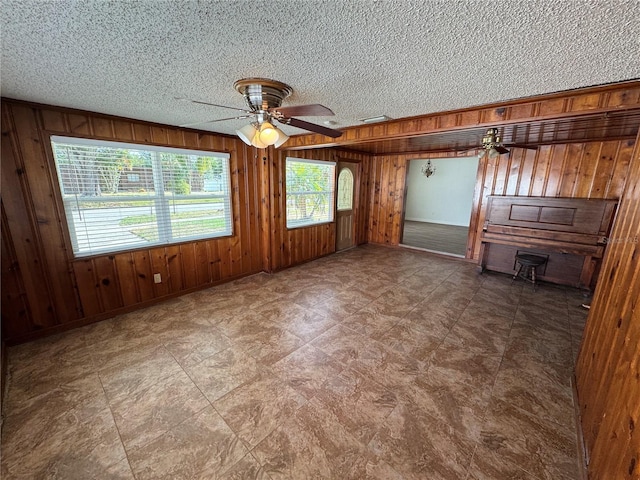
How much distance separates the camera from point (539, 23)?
39.2 inches

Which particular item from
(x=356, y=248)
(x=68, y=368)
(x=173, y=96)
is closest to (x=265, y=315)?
(x=68, y=368)

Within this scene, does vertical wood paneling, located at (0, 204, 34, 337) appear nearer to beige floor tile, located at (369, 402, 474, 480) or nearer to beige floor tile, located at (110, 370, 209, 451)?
beige floor tile, located at (110, 370, 209, 451)

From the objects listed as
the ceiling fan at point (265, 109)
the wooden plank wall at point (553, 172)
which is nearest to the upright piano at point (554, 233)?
the wooden plank wall at point (553, 172)

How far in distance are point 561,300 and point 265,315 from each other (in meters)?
3.94

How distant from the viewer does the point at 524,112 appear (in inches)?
74.5

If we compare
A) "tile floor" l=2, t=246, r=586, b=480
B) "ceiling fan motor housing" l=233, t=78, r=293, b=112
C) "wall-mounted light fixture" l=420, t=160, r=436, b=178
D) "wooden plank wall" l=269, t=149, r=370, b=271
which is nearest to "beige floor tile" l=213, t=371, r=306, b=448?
"tile floor" l=2, t=246, r=586, b=480

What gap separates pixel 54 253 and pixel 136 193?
92 centimetres

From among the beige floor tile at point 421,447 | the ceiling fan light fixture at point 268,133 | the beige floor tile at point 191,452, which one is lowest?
the beige floor tile at point 191,452

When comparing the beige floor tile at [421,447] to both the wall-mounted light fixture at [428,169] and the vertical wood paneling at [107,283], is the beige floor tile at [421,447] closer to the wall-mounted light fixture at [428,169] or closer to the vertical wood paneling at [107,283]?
the vertical wood paneling at [107,283]

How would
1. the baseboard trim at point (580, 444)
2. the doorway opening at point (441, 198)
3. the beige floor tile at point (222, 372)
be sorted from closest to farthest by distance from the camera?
1. the baseboard trim at point (580, 444)
2. the beige floor tile at point (222, 372)
3. the doorway opening at point (441, 198)

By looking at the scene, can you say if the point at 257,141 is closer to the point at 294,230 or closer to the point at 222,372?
the point at 222,372

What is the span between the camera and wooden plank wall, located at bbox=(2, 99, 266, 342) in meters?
2.21

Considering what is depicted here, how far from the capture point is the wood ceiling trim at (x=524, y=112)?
1.61 meters

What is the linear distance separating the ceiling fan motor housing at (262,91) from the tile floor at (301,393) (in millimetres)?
2052
